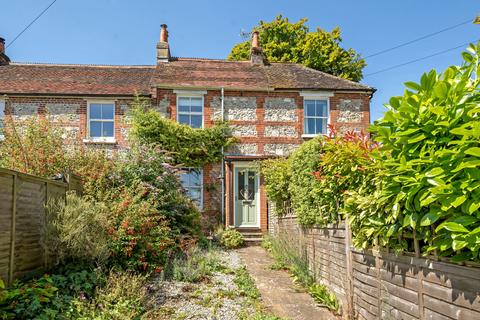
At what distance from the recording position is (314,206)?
739cm

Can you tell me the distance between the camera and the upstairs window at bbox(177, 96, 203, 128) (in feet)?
49.8

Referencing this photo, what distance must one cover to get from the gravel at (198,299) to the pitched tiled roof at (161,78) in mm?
9087

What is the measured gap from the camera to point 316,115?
1569 centimetres

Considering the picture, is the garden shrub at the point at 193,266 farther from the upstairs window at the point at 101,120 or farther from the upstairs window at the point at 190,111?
the upstairs window at the point at 101,120

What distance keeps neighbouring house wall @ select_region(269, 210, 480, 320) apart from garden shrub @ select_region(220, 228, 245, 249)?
5603 millimetres

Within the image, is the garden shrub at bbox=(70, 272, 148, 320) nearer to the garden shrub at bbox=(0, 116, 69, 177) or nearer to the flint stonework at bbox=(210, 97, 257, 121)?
the garden shrub at bbox=(0, 116, 69, 177)

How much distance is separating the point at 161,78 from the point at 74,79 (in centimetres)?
377

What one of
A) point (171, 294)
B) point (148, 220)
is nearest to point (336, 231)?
point (171, 294)

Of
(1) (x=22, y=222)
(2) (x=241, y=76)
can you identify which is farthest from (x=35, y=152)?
(2) (x=241, y=76)

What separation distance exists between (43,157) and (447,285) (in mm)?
7610

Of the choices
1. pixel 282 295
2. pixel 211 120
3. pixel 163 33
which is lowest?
pixel 282 295

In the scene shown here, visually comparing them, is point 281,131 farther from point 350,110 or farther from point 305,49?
point 305,49

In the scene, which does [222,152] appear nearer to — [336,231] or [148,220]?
[148,220]

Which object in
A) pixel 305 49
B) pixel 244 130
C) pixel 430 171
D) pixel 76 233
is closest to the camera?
pixel 430 171
